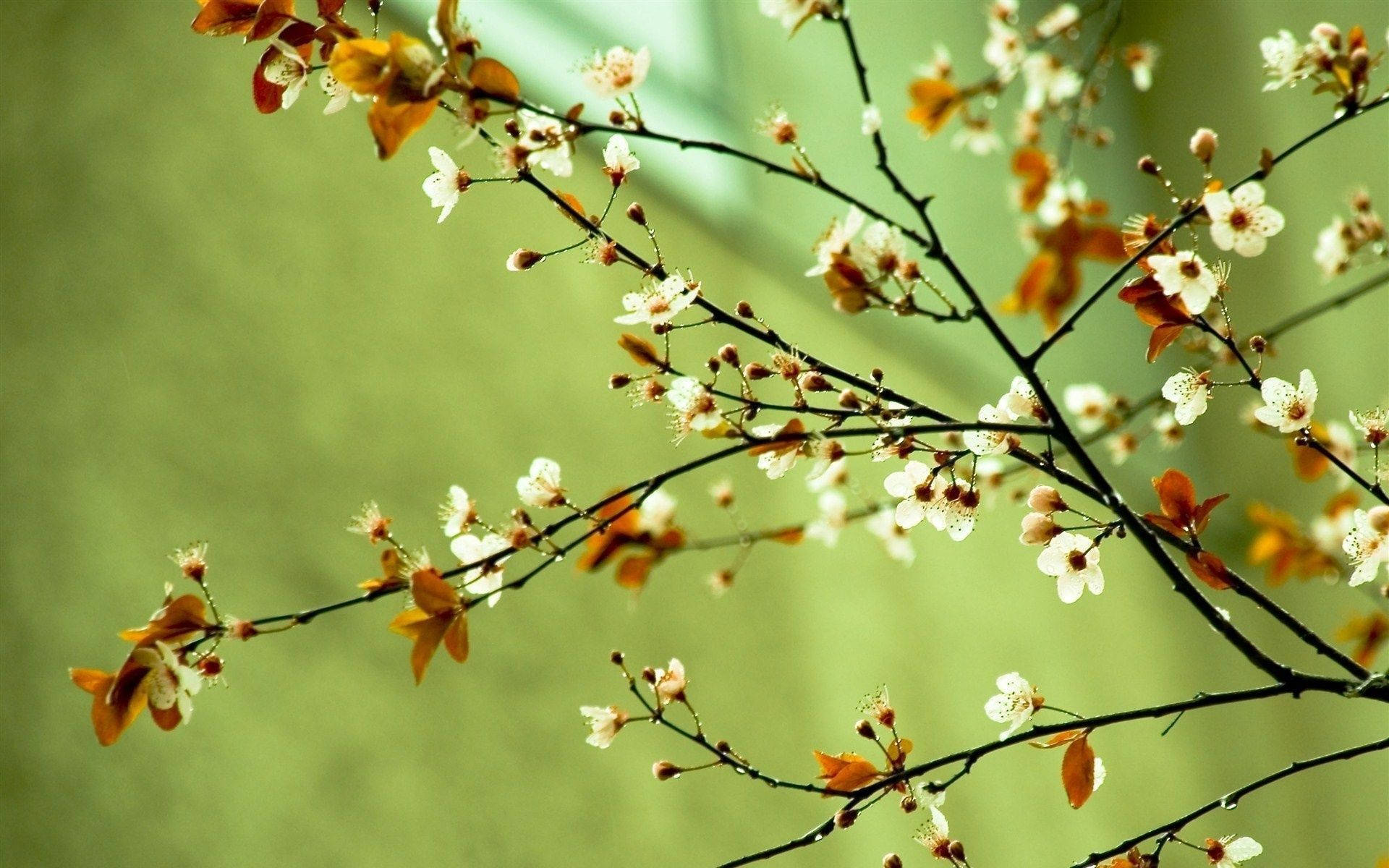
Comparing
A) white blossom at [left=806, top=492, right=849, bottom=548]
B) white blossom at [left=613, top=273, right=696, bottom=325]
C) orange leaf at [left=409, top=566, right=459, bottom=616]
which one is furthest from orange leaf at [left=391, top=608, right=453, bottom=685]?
white blossom at [left=806, top=492, right=849, bottom=548]

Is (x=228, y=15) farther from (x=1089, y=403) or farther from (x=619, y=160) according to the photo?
(x=1089, y=403)

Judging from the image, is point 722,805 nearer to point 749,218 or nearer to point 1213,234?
point 749,218

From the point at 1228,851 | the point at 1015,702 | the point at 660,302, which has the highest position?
the point at 660,302

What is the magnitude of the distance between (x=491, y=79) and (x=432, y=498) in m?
1.12

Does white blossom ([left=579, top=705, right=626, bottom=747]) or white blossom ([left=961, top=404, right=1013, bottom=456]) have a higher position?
white blossom ([left=961, top=404, right=1013, bottom=456])

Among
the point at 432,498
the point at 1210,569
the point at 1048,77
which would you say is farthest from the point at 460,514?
the point at 1048,77

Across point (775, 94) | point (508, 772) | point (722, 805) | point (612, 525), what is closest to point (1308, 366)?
point (775, 94)

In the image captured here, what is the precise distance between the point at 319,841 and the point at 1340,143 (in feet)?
10.8

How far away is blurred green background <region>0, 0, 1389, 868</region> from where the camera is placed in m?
1.37

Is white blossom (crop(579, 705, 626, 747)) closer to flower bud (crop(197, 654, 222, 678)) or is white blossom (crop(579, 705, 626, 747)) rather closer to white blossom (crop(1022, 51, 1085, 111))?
flower bud (crop(197, 654, 222, 678))

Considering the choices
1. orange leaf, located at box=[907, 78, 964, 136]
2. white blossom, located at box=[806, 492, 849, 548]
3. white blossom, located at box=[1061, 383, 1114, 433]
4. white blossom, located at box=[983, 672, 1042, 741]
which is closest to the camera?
white blossom, located at box=[983, 672, 1042, 741]

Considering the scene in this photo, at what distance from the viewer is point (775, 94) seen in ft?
8.99

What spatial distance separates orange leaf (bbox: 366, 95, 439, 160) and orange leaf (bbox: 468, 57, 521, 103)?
27 millimetres

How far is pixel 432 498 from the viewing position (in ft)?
5.69
